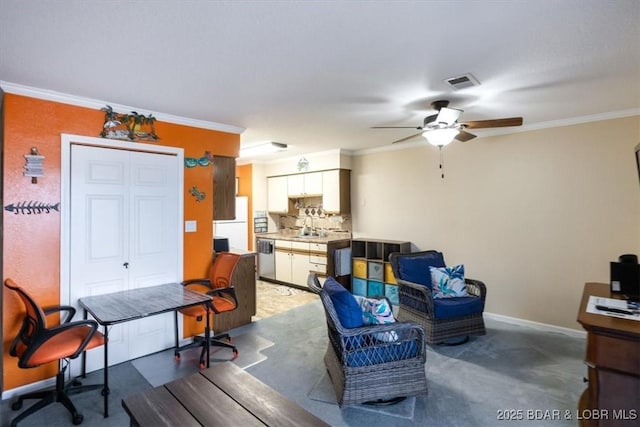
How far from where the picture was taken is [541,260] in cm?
392

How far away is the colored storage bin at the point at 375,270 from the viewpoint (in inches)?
204

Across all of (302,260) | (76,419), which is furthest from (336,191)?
(76,419)

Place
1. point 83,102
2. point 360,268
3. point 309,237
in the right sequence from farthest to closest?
1. point 309,237
2. point 360,268
3. point 83,102

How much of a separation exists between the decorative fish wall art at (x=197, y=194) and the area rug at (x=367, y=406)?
7.72 feet

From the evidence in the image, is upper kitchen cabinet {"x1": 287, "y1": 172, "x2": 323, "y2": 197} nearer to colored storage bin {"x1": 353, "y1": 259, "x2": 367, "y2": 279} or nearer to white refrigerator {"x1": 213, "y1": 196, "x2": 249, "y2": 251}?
white refrigerator {"x1": 213, "y1": 196, "x2": 249, "y2": 251}

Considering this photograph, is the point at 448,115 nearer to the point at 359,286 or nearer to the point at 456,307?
the point at 456,307

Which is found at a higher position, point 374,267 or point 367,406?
point 374,267

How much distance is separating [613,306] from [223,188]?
380 centimetres

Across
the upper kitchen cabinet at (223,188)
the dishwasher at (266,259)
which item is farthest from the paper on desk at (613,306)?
the dishwasher at (266,259)

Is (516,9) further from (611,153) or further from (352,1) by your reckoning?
(611,153)

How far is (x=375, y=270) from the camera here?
5270mm

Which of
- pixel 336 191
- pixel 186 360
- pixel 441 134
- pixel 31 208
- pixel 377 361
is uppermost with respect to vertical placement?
pixel 441 134

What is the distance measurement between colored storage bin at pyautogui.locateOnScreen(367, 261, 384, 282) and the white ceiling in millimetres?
2614

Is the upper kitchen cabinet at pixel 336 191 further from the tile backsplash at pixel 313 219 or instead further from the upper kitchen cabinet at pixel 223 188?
the upper kitchen cabinet at pixel 223 188
